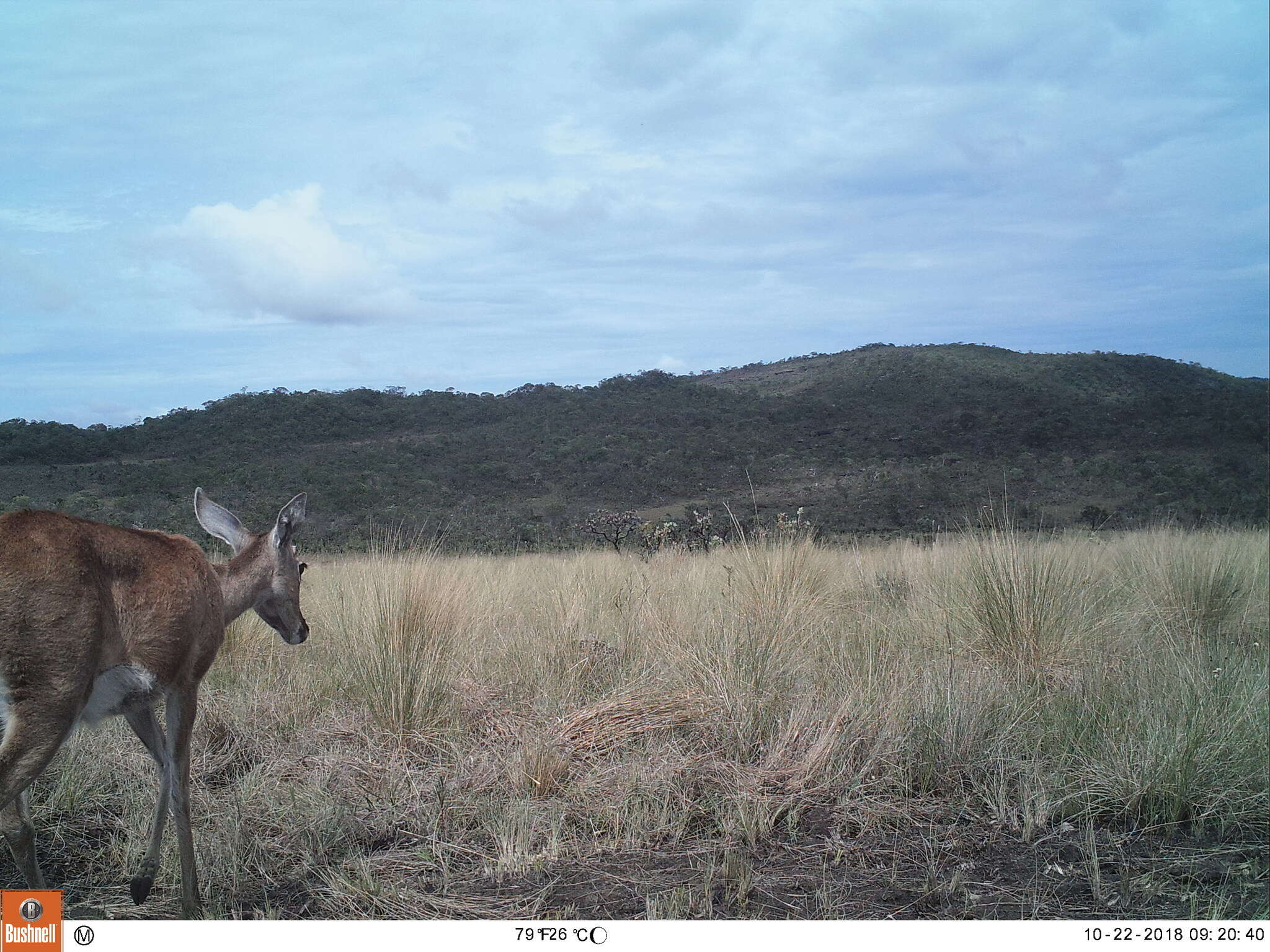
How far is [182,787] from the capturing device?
314 centimetres

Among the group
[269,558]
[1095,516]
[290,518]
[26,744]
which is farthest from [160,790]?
[1095,516]

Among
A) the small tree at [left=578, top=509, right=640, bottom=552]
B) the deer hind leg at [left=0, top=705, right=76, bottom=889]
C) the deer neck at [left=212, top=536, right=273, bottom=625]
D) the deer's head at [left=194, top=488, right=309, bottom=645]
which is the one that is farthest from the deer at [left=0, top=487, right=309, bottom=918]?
the small tree at [left=578, top=509, right=640, bottom=552]

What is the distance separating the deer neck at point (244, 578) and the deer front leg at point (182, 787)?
0.66 metres

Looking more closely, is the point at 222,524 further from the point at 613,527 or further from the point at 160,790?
the point at 613,527

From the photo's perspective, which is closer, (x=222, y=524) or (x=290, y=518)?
(x=290, y=518)

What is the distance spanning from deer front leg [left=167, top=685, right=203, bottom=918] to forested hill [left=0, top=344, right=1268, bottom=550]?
8207mm

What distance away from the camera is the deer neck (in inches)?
150

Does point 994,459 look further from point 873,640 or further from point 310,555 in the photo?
point 873,640

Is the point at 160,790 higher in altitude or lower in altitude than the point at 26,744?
lower

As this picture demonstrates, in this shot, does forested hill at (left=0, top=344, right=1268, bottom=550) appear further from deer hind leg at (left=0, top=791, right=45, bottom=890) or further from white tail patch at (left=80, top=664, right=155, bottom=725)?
white tail patch at (left=80, top=664, right=155, bottom=725)

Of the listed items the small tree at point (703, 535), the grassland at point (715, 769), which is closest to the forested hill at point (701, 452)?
the small tree at point (703, 535)
